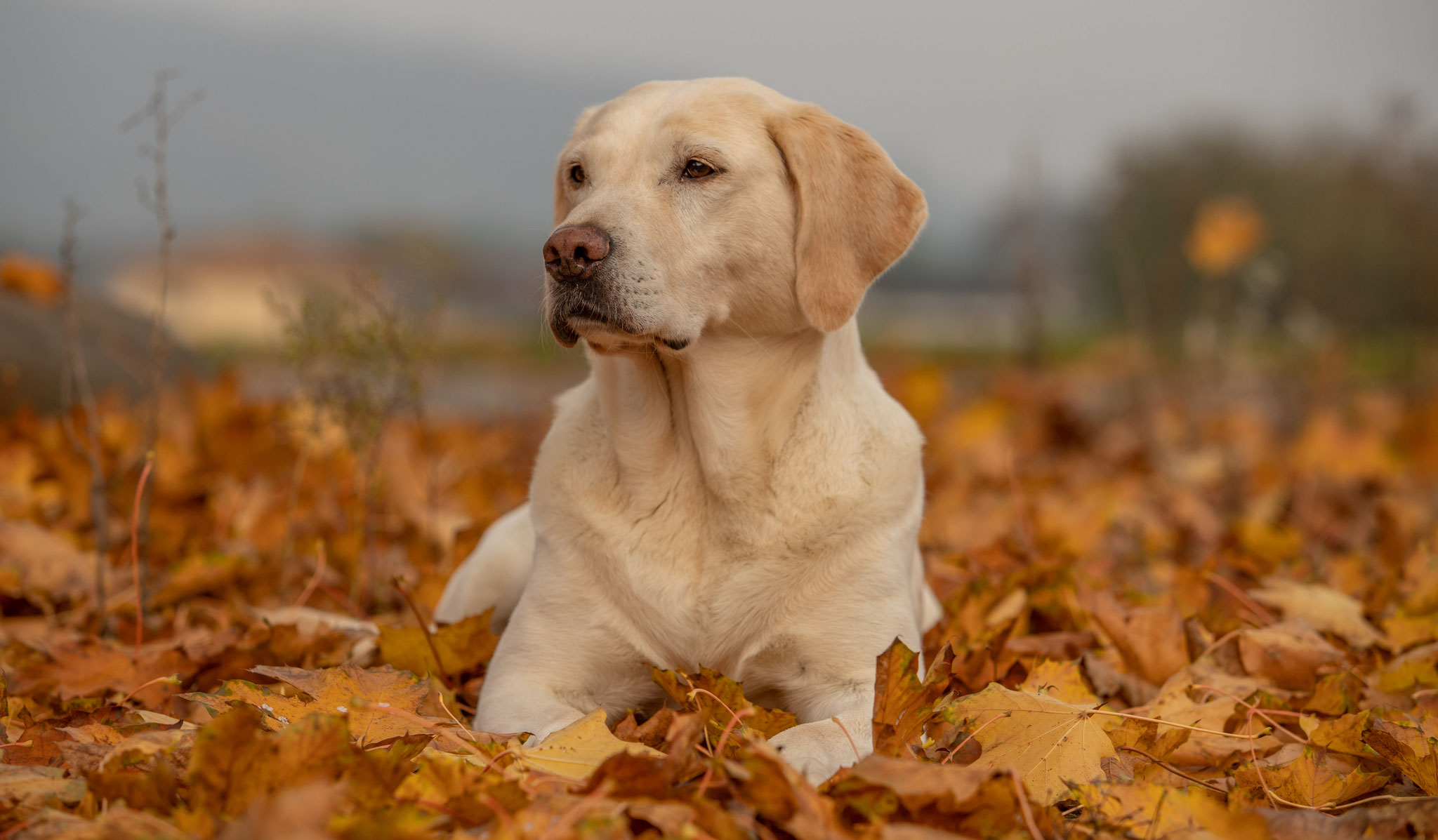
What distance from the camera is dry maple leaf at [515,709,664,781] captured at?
6.24ft

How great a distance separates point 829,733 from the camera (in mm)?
2225

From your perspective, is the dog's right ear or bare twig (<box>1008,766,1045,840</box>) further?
the dog's right ear

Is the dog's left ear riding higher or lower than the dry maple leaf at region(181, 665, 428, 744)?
higher

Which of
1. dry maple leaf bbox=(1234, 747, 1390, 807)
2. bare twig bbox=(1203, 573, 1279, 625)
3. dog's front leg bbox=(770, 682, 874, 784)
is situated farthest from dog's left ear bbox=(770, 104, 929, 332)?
bare twig bbox=(1203, 573, 1279, 625)

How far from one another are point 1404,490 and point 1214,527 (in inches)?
79.0

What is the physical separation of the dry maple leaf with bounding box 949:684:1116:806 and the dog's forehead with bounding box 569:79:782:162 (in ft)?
4.82

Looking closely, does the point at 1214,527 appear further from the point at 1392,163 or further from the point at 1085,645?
the point at 1392,163

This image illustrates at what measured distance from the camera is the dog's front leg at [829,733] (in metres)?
2.07

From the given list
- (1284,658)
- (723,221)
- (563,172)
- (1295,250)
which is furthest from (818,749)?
(1295,250)

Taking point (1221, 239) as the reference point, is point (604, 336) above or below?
above

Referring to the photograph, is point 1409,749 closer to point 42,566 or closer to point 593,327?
point 593,327

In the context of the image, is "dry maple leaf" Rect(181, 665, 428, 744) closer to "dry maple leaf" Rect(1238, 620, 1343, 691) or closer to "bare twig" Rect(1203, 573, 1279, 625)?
"dry maple leaf" Rect(1238, 620, 1343, 691)

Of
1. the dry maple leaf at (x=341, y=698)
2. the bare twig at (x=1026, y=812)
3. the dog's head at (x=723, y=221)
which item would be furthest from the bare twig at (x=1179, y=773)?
the dry maple leaf at (x=341, y=698)

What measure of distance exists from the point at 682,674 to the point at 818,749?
0.36 meters
